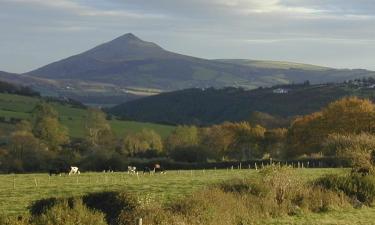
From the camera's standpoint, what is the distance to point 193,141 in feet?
390

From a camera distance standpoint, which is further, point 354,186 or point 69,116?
point 69,116

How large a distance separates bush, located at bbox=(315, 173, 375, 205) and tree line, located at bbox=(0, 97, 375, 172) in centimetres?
1282

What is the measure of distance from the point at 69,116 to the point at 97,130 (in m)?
32.6

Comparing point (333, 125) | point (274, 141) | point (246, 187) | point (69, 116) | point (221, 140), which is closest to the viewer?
point (246, 187)

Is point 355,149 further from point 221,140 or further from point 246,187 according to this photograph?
point 221,140

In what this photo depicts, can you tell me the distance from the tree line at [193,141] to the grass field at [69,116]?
8774 mm

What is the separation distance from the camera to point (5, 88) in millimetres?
182250

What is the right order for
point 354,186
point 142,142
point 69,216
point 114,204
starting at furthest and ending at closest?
point 142,142 → point 354,186 → point 114,204 → point 69,216

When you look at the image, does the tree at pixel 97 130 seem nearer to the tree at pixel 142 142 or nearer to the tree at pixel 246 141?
the tree at pixel 142 142

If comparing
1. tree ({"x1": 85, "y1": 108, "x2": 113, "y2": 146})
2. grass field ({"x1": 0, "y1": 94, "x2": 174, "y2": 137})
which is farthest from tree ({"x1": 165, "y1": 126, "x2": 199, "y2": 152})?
tree ({"x1": 85, "y1": 108, "x2": 113, "y2": 146})

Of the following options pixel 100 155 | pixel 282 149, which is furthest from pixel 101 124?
pixel 100 155

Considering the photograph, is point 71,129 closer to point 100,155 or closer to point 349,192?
point 100,155

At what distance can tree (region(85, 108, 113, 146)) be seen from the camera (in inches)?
4360

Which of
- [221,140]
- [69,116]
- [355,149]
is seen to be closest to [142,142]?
[221,140]
